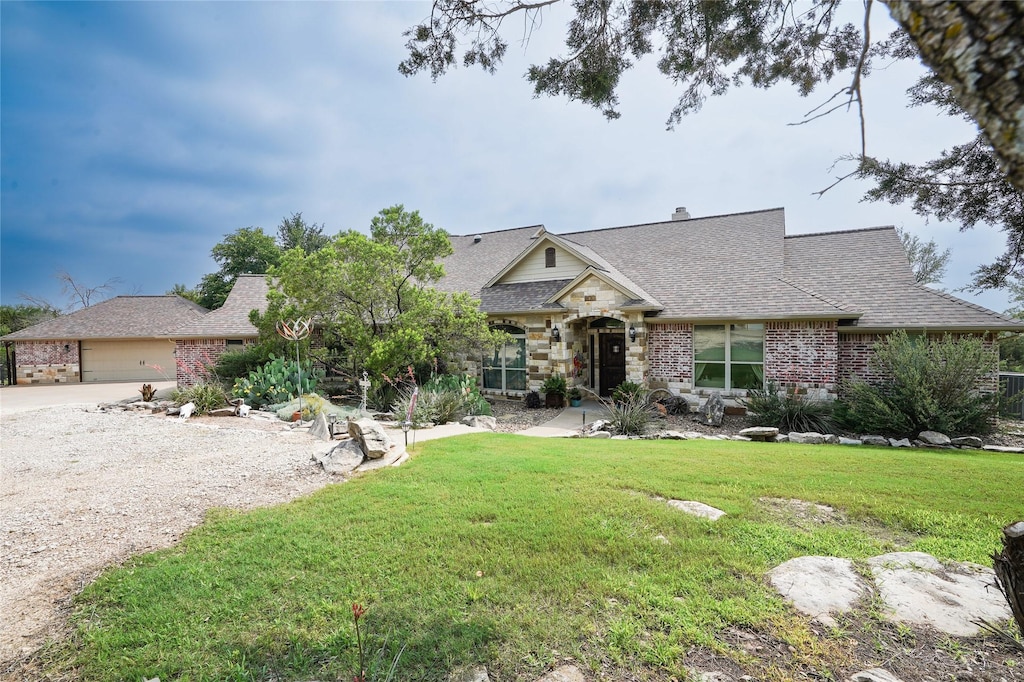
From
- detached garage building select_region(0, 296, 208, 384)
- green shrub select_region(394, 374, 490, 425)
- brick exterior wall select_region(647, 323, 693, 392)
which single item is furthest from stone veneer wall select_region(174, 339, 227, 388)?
brick exterior wall select_region(647, 323, 693, 392)

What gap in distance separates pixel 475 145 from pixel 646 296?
6740 millimetres

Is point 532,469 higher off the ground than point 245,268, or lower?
lower

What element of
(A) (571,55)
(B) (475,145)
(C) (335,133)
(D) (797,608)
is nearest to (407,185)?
(C) (335,133)

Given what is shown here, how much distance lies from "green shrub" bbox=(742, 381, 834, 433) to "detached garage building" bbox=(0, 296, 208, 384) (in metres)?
25.0

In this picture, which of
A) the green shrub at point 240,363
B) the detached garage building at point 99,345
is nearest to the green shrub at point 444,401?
the green shrub at point 240,363

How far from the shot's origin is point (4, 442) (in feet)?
30.4

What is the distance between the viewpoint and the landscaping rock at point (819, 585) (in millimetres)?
3064

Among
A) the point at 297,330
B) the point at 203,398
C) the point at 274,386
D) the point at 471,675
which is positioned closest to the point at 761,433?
the point at 471,675

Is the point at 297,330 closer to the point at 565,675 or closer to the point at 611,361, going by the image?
the point at 611,361

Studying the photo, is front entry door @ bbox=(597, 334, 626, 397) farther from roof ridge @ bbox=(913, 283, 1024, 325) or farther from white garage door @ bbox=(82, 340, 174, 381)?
white garage door @ bbox=(82, 340, 174, 381)

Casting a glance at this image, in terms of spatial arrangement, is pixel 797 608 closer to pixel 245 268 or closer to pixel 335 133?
pixel 335 133

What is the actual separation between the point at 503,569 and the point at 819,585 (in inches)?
93.3

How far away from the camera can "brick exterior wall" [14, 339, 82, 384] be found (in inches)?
911

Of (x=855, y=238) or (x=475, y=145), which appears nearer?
(x=475, y=145)
